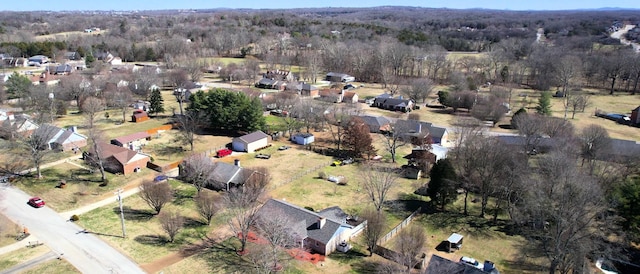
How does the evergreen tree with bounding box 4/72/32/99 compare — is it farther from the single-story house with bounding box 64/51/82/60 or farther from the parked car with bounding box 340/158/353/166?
the parked car with bounding box 340/158/353/166

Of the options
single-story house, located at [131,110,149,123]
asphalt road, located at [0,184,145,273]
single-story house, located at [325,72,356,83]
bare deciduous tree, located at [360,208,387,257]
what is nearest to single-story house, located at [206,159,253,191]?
asphalt road, located at [0,184,145,273]

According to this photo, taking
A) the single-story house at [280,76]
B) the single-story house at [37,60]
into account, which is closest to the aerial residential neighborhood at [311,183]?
the single-story house at [280,76]

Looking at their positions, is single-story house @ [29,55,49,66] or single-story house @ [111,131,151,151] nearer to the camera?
single-story house @ [111,131,151,151]

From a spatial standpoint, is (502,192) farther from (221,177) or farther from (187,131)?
(187,131)

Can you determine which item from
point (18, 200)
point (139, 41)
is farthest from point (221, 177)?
point (139, 41)

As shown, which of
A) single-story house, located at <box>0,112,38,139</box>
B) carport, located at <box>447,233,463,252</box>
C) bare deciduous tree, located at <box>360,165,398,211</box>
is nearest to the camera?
carport, located at <box>447,233,463,252</box>

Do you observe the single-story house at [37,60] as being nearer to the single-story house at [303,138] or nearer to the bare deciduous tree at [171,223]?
the single-story house at [303,138]
